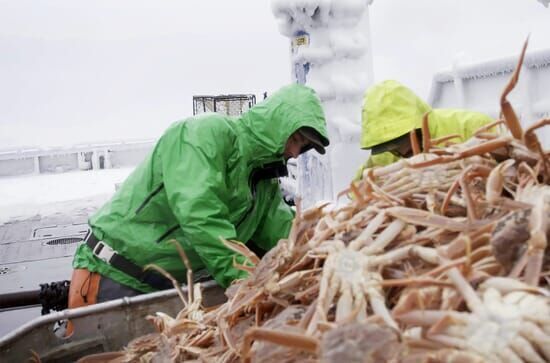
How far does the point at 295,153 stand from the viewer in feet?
7.79

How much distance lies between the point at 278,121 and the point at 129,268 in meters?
0.81

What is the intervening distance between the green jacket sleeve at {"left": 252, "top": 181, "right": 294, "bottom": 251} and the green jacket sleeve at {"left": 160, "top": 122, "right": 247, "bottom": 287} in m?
0.40

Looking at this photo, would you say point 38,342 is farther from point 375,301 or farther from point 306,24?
point 306,24

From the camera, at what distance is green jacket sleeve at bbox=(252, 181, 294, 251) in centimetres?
249

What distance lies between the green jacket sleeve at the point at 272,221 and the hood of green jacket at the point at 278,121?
0.88 ft

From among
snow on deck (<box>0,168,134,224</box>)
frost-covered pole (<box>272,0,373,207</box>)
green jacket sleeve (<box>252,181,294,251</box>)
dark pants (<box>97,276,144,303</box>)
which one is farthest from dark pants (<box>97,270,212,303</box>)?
snow on deck (<box>0,168,134,224</box>)

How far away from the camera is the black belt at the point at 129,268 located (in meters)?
2.17

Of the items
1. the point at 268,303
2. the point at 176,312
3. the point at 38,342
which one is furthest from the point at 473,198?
the point at 38,342

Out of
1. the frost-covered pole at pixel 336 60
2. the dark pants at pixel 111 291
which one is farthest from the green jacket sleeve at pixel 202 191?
the frost-covered pole at pixel 336 60

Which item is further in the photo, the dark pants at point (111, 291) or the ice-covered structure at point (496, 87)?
the ice-covered structure at point (496, 87)

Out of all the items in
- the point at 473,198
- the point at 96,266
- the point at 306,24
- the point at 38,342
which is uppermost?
the point at 306,24

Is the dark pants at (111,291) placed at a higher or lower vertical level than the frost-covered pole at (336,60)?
lower

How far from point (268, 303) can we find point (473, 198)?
0.50m

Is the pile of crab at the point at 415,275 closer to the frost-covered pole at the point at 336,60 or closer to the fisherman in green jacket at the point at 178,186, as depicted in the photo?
the fisherman in green jacket at the point at 178,186
